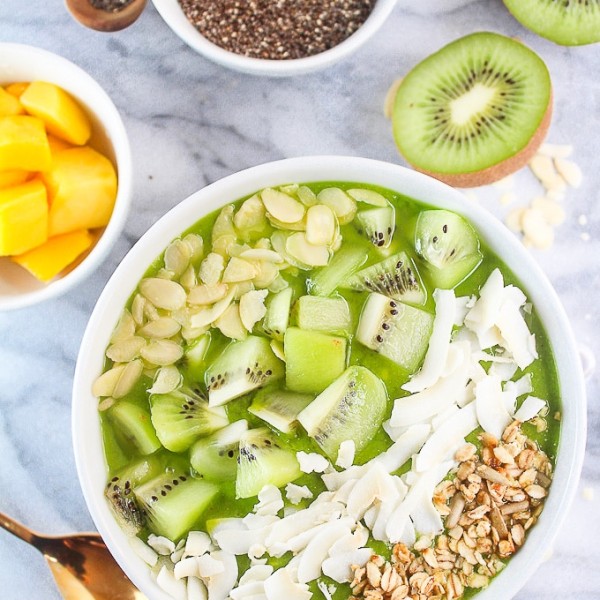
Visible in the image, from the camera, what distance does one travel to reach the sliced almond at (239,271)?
1.75 metres

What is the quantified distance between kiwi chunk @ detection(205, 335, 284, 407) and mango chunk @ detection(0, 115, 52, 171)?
51 centimetres

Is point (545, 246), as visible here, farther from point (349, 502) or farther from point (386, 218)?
point (349, 502)

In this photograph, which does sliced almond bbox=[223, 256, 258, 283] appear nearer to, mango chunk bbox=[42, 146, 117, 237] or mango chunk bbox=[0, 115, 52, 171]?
mango chunk bbox=[42, 146, 117, 237]

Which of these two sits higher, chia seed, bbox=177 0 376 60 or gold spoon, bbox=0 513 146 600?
chia seed, bbox=177 0 376 60

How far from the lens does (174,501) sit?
174 cm

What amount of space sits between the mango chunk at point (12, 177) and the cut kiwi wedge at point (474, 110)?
0.77 m

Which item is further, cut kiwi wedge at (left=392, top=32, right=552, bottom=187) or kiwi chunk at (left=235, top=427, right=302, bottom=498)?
cut kiwi wedge at (left=392, top=32, right=552, bottom=187)

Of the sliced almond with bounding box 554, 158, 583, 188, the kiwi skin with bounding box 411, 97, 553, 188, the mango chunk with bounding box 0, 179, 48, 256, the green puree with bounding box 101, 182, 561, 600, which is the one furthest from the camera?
the sliced almond with bounding box 554, 158, 583, 188

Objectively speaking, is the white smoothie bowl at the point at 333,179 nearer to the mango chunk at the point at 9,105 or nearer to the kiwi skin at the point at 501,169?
the kiwi skin at the point at 501,169

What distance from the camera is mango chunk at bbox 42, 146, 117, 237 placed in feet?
5.74

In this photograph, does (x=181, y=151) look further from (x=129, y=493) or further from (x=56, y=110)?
(x=129, y=493)

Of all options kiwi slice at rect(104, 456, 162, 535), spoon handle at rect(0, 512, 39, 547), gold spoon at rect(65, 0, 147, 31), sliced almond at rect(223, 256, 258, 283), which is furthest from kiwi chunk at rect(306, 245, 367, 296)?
spoon handle at rect(0, 512, 39, 547)

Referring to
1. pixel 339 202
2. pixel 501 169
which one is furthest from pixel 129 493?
pixel 501 169

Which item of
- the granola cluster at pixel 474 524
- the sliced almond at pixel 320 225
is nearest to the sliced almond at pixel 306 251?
the sliced almond at pixel 320 225
